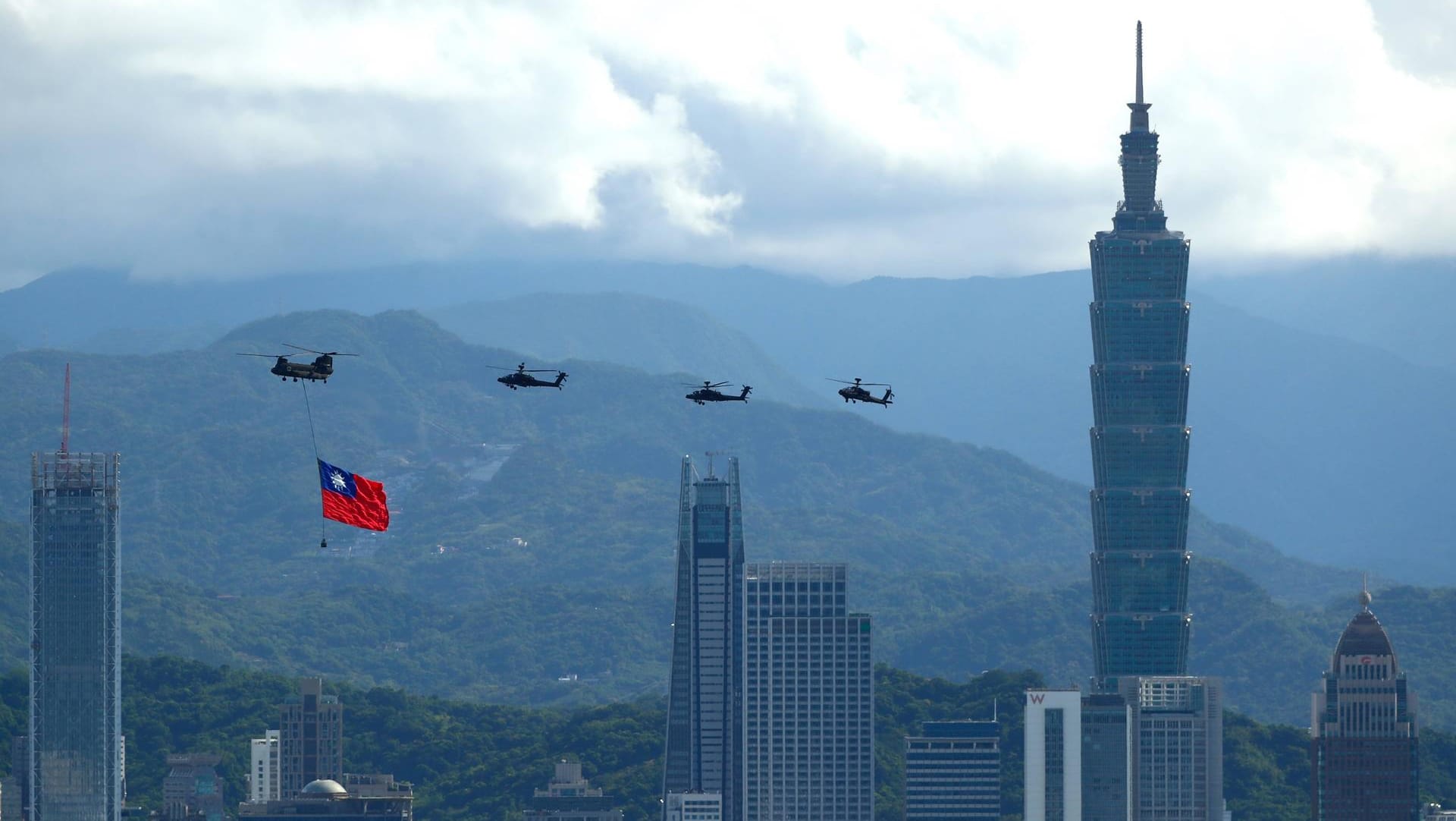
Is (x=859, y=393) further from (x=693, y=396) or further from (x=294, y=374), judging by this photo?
(x=294, y=374)

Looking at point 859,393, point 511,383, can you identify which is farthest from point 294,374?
point 859,393

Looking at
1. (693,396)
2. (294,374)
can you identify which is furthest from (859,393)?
(294,374)

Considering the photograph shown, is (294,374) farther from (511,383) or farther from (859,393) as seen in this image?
(859,393)
